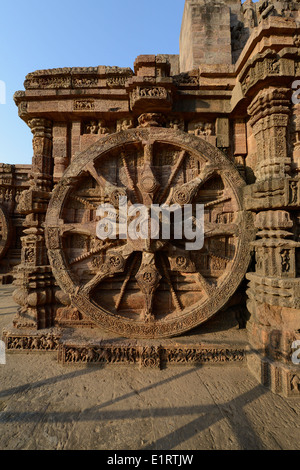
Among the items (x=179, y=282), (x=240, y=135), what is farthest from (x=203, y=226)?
(x=240, y=135)

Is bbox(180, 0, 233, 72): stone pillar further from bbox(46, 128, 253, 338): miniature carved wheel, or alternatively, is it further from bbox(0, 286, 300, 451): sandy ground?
bbox(0, 286, 300, 451): sandy ground

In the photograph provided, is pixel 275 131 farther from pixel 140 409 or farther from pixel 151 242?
pixel 140 409

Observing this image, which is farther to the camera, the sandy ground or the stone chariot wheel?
the stone chariot wheel

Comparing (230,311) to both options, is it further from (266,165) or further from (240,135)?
(240,135)

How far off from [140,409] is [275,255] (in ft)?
8.18

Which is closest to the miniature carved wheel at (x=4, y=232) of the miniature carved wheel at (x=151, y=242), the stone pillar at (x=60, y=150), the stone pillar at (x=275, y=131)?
the stone pillar at (x=60, y=150)

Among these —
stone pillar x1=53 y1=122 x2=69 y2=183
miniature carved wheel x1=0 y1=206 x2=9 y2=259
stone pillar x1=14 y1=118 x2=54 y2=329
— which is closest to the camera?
stone pillar x1=14 y1=118 x2=54 y2=329

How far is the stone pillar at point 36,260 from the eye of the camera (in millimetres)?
3498

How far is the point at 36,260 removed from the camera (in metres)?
3.56

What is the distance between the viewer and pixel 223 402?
8.07 feet

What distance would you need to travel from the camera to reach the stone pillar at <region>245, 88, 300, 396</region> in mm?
2723

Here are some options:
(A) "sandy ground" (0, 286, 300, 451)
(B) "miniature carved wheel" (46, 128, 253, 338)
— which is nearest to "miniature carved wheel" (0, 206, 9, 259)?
(B) "miniature carved wheel" (46, 128, 253, 338)

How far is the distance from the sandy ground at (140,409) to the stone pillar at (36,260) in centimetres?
69

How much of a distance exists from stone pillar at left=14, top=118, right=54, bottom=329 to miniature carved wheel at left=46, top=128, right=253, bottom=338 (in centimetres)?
27
